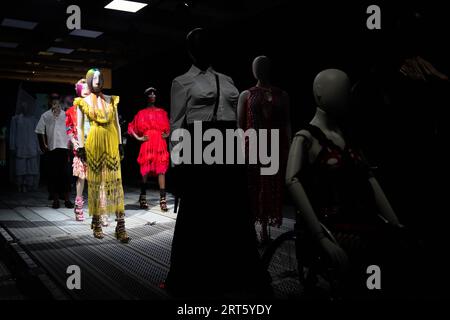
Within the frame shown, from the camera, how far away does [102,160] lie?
4.21 meters

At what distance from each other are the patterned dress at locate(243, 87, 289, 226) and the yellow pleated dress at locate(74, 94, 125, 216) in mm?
1343

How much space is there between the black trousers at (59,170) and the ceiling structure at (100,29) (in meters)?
2.83

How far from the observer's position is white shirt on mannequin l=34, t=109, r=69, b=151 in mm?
7014

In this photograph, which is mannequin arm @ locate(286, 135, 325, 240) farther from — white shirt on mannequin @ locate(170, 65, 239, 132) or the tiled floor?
the tiled floor

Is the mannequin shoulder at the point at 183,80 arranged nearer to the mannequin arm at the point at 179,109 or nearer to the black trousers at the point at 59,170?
the mannequin arm at the point at 179,109

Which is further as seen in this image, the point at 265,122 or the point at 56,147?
the point at 56,147

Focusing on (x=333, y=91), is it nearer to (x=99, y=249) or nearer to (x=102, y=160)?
(x=102, y=160)

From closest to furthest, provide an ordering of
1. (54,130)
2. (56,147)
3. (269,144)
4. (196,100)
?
(196,100), (269,144), (54,130), (56,147)

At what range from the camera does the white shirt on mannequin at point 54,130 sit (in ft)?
23.0

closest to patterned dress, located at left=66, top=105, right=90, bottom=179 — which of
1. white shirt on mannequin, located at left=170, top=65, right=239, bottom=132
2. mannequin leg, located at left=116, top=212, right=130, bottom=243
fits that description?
mannequin leg, located at left=116, top=212, right=130, bottom=243

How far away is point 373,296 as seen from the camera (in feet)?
5.69

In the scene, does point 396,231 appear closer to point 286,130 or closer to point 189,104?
point 189,104

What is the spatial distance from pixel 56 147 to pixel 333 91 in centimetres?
628

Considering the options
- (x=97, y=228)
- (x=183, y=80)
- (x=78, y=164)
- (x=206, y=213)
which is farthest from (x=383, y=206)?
(x=78, y=164)
